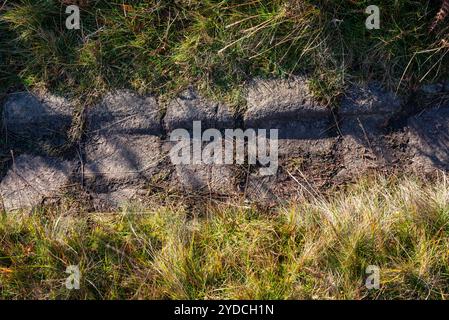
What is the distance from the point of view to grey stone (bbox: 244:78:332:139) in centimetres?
345

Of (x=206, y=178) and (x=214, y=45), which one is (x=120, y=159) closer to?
(x=206, y=178)

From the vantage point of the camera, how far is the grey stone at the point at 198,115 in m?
3.48

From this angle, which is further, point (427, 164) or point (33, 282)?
point (427, 164)

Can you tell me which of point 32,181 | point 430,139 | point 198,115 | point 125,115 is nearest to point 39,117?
point 32,181

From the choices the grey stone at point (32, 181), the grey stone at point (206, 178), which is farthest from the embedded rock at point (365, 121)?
the grey stone at point (32, 181)

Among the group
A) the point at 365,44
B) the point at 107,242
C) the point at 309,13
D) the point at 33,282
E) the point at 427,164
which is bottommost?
the point at 33,282

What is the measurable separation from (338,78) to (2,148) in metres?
2.25

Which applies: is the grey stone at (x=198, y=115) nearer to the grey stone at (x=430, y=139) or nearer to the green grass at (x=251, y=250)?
the green grass at (x=251, y=250)

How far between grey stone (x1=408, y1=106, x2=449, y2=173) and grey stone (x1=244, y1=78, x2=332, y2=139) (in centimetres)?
55

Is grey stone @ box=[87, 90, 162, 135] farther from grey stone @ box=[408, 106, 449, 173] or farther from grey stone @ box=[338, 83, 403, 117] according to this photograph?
grey stone @ box=[408, 106, 449, 173]

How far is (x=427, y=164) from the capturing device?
11.0ft
